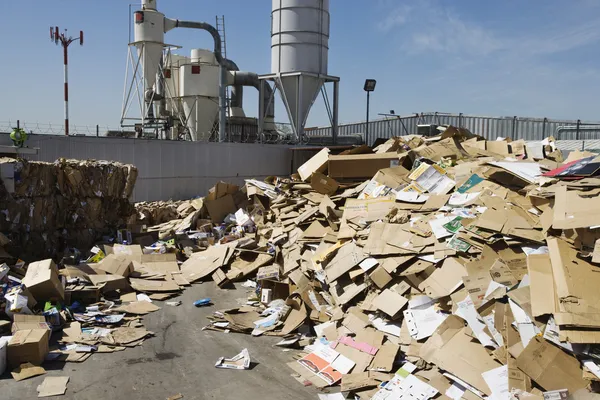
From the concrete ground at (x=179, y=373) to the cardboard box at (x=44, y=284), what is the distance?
121 cm

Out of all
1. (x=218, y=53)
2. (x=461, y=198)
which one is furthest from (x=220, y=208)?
(x=218, y=53)

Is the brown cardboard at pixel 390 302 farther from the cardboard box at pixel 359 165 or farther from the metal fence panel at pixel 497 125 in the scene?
the metal fence panel at pixel 497 125

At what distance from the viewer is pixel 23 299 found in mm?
5508

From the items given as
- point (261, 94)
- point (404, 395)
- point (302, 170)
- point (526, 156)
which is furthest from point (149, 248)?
point (261, 94)

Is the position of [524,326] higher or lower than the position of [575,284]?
lower

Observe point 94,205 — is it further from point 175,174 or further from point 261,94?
point 261,94

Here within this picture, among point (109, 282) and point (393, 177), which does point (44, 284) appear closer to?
point (109, 282)

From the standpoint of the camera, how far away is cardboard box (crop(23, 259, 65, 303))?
232 inches

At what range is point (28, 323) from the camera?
17.1 ft

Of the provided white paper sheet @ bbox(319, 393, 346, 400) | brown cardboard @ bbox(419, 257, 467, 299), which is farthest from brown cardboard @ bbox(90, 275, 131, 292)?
brown cardboard @ bbox(419, 257, 467, 299)

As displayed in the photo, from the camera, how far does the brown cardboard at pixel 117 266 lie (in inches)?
300

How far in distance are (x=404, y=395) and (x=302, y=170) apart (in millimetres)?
6530

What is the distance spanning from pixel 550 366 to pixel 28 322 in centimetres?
506

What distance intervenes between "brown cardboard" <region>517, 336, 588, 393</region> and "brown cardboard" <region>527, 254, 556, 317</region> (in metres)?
0.24
